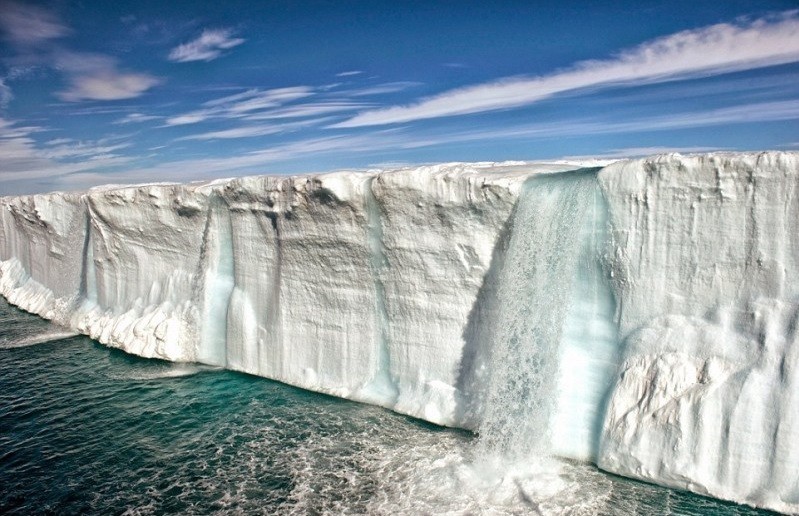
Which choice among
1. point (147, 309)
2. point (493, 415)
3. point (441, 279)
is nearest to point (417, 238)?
point (441, 279)

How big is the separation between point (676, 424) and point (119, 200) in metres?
15.0

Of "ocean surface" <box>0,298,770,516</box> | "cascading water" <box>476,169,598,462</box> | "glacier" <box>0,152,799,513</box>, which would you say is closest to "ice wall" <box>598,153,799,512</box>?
"glacier" <box>0,152,799,513</box>

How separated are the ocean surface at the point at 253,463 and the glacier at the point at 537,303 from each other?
0.49 metres

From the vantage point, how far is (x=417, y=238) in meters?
10.2

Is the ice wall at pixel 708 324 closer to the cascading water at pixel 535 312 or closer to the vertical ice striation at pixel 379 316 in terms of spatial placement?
the cascading water at pixel 535 312

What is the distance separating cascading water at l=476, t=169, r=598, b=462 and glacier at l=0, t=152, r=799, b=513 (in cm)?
3

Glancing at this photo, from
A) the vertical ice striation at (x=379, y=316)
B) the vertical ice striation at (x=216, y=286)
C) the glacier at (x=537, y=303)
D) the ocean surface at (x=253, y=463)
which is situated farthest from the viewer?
the vertical ice striation at (x=216, y=286)

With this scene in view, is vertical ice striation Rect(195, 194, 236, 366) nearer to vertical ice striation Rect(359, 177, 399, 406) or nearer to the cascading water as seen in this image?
vertical ice striation Rect(359, 177, 399, 406)

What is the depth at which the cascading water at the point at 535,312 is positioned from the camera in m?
8.62

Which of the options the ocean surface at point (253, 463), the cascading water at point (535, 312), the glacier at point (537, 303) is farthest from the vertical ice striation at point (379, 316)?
the cascading water at point (535, 312)

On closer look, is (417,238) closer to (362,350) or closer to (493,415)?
(362,350)

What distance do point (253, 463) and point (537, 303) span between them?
5.31 meters

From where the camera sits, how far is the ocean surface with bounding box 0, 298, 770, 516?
7.57 metres

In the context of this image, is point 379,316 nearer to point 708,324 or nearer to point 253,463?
point 253,463
